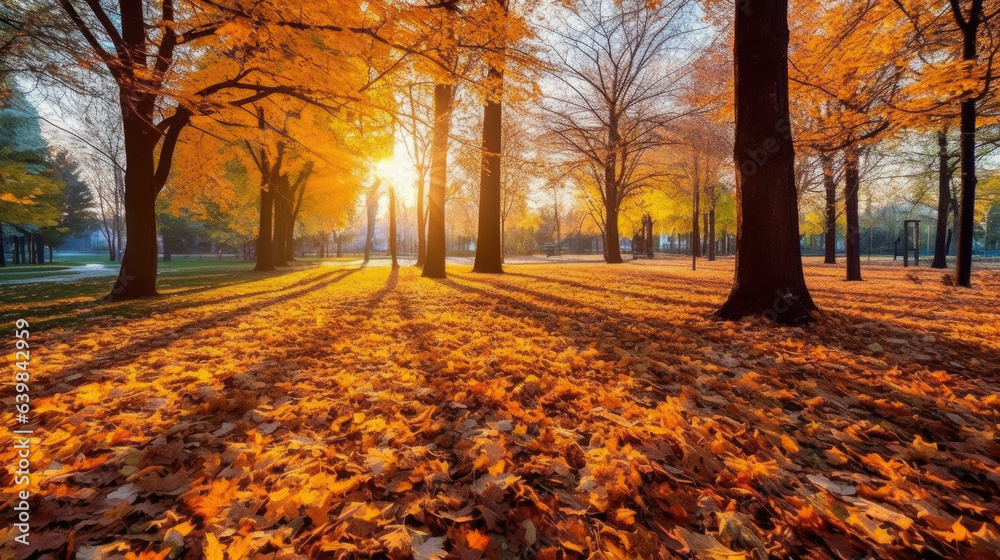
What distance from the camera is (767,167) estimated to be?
472 centimetres

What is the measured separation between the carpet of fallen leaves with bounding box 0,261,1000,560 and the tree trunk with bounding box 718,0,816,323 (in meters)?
0.64

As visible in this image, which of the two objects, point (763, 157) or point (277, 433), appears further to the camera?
point (763, 157)

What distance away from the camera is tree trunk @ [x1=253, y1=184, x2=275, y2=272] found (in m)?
17.8

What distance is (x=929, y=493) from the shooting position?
1.64m

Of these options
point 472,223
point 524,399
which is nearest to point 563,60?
point 524,399

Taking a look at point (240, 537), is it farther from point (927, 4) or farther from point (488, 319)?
point (927, 4)

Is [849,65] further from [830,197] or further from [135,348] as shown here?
[135,348]

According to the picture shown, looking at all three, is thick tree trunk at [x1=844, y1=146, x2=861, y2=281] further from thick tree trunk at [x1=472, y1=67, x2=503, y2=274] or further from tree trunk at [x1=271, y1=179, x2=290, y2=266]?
tree trunk at [x1=271, y1=179, x2=290, y2=266]

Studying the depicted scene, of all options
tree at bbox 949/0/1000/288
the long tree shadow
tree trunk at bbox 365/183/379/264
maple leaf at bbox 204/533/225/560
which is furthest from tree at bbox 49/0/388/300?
tree trunk at bbox 365/183/379/264

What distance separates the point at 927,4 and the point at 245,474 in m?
12.7

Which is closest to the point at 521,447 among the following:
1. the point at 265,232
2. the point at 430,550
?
the point at 430,550

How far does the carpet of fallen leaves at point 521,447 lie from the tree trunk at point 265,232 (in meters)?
15.2

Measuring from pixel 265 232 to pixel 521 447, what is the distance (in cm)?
1983

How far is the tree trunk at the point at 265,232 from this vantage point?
Answer: 58.3 feet
